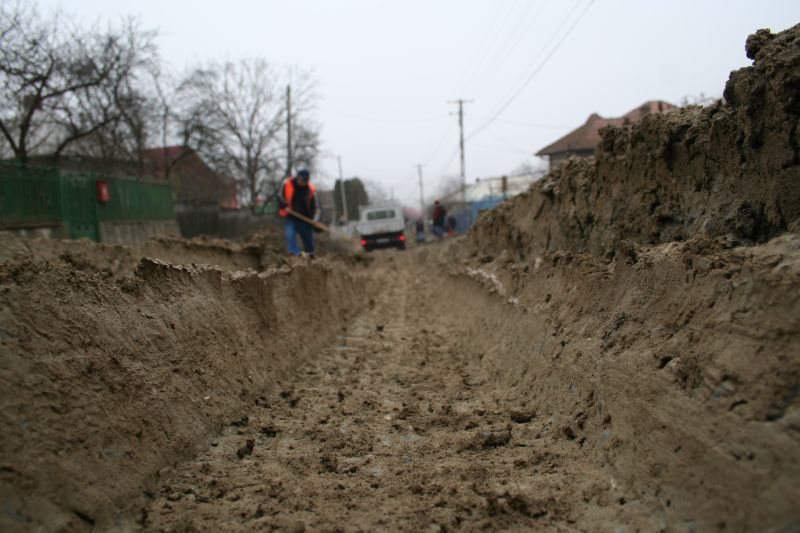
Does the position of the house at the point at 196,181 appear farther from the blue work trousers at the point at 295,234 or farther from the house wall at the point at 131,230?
the blue work trousers at the point at 295,234

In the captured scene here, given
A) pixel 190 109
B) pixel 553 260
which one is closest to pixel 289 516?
pixel 553 260

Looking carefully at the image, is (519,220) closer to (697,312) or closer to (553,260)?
(553,260)

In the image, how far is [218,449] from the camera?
3.31 meters

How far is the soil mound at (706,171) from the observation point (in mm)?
3176

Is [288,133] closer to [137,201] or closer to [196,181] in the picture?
[196,181]

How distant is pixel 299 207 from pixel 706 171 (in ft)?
26.4

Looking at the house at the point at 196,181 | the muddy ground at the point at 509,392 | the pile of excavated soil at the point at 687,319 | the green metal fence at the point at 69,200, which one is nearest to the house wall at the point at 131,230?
the green metal fence at the point at 69,200

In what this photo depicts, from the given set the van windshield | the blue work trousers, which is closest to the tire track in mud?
the blue work trousers

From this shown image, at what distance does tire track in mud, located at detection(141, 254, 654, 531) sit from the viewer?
8.28ft

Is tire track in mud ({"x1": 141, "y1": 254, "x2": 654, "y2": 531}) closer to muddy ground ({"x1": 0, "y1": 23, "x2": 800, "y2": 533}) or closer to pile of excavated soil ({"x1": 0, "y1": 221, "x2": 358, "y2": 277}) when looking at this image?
muddy ground ({"x1": 0, "y1": 23, "x2": 800, "y2": 533})

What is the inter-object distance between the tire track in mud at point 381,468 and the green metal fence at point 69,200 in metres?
11.2

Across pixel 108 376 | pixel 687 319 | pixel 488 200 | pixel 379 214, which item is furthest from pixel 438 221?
pixel 108 376

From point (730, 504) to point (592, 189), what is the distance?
4255mm

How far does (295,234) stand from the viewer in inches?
432
